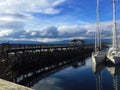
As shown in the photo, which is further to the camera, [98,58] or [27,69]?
[98,58]

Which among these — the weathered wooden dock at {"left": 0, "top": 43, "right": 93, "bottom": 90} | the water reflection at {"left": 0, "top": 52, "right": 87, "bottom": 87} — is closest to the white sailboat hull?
the water reflection at {"left": 0, "top": 52, "right": 87, "bottom": 87}

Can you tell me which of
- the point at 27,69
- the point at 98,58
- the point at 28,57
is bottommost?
the point at 27,69

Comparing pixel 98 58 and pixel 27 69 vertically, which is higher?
pixel 98 58

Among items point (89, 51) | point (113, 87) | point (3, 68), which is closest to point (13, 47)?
point (3, 68)

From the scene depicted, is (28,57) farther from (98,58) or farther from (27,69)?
(98,58)

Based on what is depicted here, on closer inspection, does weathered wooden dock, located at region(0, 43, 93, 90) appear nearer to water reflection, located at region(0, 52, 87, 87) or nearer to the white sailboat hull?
water reflection, located at region(0, 52, 87, 87)

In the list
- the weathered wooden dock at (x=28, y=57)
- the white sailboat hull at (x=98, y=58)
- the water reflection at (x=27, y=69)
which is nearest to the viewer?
the water reflection at (x=27, y=69)

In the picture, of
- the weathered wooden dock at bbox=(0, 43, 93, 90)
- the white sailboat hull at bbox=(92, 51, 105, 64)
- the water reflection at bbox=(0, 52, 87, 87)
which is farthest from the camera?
the white sailboat hull at bbox=(92, 51, 105, 64)

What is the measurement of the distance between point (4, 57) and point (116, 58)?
817 inches

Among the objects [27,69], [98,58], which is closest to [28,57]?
[27,69]

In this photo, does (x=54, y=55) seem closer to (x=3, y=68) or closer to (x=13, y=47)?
(x=13, y=47)

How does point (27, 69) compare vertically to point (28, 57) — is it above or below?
below

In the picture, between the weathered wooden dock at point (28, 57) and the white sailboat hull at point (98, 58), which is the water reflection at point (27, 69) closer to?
the weathered wooden dock at point (28, 57)

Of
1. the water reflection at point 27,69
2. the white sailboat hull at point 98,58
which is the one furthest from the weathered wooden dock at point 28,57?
the white sailboat hull at point 98,58
